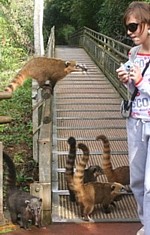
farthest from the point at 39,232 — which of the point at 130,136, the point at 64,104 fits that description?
the point at 64,104

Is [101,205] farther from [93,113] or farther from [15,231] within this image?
[93,113]

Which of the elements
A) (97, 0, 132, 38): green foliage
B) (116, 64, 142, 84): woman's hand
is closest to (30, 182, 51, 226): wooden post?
(116, 64, 142, 84): woman's hand

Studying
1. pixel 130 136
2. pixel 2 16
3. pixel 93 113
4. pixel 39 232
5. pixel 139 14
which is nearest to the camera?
pixel 139 14

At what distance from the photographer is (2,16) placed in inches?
883

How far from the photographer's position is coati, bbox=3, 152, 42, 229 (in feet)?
13.4

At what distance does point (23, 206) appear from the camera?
425 cm

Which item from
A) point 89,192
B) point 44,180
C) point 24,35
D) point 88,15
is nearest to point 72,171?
point 89,192

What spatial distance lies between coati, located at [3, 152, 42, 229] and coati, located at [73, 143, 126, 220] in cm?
41

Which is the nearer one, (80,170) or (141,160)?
(141,160)

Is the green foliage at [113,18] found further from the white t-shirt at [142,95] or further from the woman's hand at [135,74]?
the woman's hand at [135,74]

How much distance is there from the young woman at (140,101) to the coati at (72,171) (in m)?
1.14

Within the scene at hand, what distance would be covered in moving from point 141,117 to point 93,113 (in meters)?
5.43

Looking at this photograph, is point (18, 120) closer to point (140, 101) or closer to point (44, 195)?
point (44, 195)

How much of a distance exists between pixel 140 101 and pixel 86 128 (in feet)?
14.1
